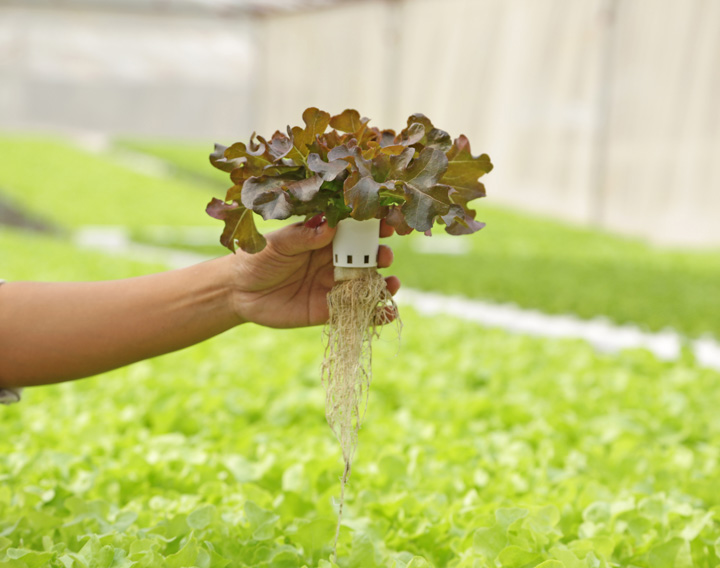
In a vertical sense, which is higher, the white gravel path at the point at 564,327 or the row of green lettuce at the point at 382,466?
the white gravel path at the point at 564,327

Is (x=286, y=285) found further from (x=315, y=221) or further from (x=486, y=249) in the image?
(x=486, y=249)

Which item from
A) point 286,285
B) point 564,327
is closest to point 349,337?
point 286,285

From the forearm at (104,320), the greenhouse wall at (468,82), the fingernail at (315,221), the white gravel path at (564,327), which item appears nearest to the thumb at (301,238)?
the fingernail at (315,221)

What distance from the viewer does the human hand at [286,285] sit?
4.81ft

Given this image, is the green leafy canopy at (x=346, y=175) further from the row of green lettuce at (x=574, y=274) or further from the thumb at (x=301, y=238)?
the row of green lettuce at (x=574, y=274)

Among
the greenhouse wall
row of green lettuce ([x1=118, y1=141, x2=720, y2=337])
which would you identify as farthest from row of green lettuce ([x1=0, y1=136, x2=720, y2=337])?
the greenhouse wall

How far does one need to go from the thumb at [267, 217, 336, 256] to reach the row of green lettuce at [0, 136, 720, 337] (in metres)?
3.92

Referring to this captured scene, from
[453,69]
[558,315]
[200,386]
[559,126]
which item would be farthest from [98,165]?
[200,386]

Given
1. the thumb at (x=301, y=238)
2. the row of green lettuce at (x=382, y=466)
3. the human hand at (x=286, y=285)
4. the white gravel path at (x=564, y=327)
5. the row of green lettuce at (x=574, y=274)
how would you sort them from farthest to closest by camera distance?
1. the row of green lettuce at (x=574, y=274)
2. the white gravel path at (x=564, y=327)
3. the row of green lettuce at (x=382, y=466)
4. the human hand at (x=286, y=285)
5. the thumb at (x=301, y=238)

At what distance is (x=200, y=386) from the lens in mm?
3119

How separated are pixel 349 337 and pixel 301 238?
0.21 meters

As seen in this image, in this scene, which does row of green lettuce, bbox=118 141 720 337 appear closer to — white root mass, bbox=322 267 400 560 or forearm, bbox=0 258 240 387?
white root mass, bbox=322 267 400 560

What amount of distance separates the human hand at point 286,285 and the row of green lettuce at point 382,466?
18 centimetres

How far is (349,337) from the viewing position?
57.5 inches
